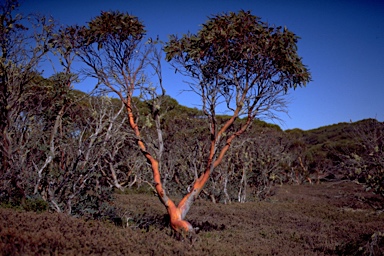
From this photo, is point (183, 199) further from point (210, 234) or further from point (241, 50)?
point (241, 50)

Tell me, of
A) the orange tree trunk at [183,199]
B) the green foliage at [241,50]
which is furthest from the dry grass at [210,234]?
the green foliage at [241,50]

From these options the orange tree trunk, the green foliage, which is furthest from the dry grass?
the green foliage

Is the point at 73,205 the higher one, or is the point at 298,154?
the point at 298,154

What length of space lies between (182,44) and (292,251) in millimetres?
7173

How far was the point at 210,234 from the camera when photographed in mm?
10000

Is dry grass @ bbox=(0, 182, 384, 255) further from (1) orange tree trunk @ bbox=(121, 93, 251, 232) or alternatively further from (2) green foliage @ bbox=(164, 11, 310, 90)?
(2) green foliage @ bbox=(164, 11, 310, 90)

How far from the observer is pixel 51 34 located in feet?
36.4

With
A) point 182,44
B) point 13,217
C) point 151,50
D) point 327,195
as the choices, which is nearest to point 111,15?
point 151,50

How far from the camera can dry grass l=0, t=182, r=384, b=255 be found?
5465 mm

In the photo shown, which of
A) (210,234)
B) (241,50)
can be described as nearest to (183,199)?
(210,234)

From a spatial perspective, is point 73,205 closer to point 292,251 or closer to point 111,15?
point 111,15

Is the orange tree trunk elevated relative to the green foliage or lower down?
lower down

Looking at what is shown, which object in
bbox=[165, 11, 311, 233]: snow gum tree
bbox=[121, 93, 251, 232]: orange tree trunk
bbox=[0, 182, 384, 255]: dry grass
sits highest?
bbox=[165, 11, 311, 233]: snow gum tree

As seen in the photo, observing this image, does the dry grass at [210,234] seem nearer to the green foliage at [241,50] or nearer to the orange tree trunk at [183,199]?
the orange tree trunk at [183,199]
